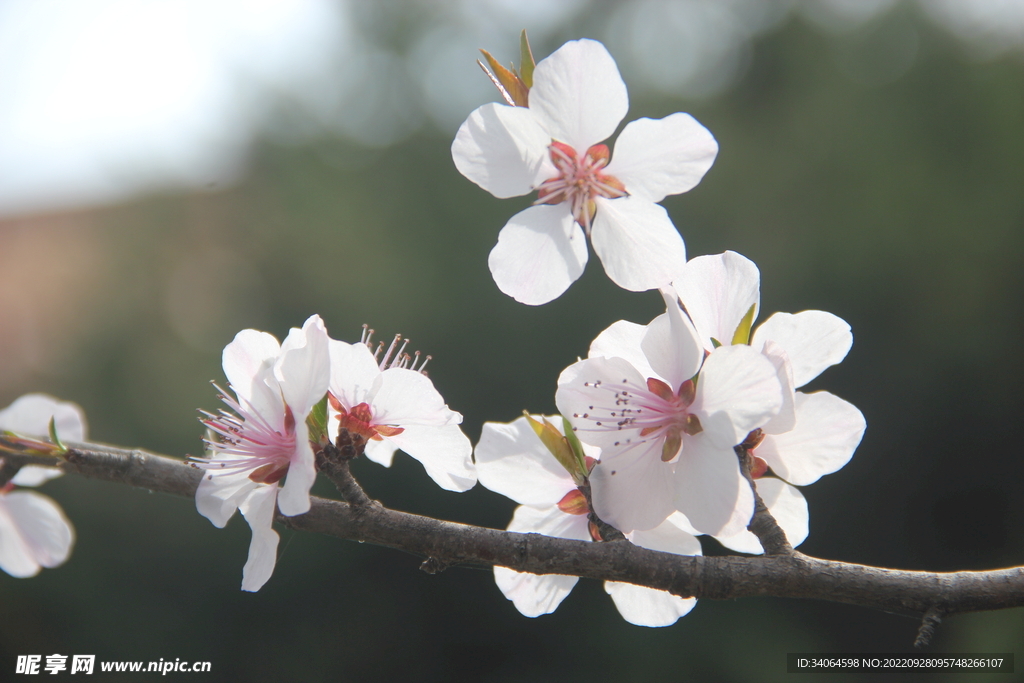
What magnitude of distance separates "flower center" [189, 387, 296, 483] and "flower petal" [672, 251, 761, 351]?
473 mm

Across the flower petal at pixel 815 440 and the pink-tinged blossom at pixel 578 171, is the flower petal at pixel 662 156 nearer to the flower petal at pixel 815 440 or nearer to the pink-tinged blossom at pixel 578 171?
the pink-tinged blossom at pixel 578 171

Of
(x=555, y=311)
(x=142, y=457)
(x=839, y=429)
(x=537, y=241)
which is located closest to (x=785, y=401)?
(x=839, y=429)

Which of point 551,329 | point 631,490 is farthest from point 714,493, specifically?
point 551,329

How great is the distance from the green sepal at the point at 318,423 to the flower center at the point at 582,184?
350 mm

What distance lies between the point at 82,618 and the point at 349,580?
63.3 inches

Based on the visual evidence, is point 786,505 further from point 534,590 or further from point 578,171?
point 578,171

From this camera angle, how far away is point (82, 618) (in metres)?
4.08

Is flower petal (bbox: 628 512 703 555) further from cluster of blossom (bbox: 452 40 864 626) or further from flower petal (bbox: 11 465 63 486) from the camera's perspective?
flower petal (bbox: 11 465 63 486)

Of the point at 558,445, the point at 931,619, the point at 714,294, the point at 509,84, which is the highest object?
the point at 509,84

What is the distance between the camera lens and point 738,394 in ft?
2.07

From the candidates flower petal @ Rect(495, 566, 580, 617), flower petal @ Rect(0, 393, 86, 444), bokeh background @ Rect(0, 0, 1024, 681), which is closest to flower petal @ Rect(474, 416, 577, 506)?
flower petal @ Rect(495, 566, 580, 617)

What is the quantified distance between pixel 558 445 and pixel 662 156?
36 centimetres

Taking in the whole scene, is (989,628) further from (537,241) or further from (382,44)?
(382,44)

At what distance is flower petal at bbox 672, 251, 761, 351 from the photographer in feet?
2.40
